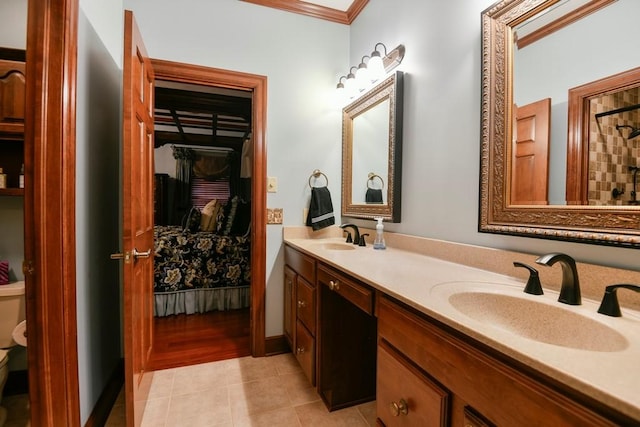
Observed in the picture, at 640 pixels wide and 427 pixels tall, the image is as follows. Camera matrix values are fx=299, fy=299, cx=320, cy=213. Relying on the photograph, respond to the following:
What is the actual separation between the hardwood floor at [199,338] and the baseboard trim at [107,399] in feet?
0.60

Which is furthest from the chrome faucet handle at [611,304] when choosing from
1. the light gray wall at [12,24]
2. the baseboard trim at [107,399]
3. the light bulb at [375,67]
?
the light gray wall at [12,24]


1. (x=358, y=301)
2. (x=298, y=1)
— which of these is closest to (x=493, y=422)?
(x=358, y=301)

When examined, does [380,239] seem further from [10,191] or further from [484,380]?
[10,191]

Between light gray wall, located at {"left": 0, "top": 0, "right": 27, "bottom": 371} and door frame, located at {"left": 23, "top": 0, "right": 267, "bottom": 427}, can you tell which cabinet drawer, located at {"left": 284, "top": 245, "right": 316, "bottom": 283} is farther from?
light gray wall, located at {"left": 0, "top": 0, "right": 27, "bottom": 371}

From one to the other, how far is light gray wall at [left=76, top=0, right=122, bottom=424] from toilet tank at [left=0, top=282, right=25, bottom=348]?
0.42m

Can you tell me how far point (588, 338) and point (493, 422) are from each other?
0.34 m

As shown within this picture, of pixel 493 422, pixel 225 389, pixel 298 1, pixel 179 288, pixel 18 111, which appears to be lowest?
pixel 225 389

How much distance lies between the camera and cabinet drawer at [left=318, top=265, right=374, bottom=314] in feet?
3.54

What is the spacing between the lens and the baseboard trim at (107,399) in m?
1.39

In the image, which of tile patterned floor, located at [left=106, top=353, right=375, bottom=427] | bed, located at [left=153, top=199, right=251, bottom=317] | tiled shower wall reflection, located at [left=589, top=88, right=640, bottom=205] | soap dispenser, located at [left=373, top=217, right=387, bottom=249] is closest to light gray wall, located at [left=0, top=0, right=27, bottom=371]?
tile patterned floor, located at [left=106, top=353, right=375, bottom=427]

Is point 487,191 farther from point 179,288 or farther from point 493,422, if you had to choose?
point 179,288

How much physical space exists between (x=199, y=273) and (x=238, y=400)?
5.06ft

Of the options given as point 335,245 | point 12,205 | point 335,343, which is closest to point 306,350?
point 335,343

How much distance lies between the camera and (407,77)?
5.56 feet
